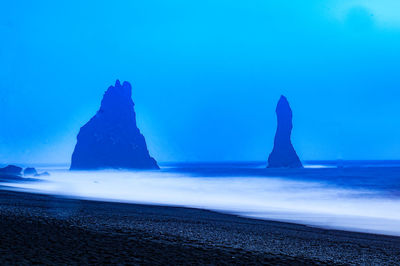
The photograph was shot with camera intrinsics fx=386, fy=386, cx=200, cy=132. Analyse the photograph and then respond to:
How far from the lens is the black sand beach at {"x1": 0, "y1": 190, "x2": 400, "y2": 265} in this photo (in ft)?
31.0

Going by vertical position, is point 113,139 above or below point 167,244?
above

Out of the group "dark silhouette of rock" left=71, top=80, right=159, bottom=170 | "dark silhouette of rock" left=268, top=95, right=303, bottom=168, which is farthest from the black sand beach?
"dark silhouette of rock" left=71, top=80, right=159, bottom=170

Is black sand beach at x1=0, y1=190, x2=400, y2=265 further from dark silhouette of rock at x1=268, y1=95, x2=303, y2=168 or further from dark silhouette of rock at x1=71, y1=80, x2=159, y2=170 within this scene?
dark silhouette of rock at x1=71, y1=80, x2=159, y2=170

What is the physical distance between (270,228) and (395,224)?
9526 mm

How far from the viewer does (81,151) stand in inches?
5792

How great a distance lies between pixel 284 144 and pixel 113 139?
6406 centimetres

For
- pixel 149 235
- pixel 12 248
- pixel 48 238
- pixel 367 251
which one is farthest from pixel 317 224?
pixel 12 248

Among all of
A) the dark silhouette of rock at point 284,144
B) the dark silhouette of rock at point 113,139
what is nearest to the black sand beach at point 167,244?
the dark silhouette of rock at point 284,144

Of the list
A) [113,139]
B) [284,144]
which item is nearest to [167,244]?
[284,144]

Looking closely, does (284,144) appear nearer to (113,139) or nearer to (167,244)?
(113,139)

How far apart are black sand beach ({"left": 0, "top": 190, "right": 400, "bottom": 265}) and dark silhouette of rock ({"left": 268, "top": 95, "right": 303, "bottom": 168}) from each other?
123259 mm

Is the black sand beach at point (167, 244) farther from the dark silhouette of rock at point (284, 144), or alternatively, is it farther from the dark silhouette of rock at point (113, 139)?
the dark silhouette of rock at point (113, 139)

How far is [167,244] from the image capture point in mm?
11453

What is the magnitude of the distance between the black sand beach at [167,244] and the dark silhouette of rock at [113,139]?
424ft
